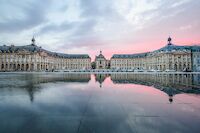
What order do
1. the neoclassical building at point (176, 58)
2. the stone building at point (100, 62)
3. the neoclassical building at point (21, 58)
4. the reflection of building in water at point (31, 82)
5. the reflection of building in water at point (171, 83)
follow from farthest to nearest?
the stone building at point (100, 62)
the neoclassical building at point (176, 58)
the neoclassical building at point (21, 58)
the reflection of building in water at point (31, 82)
the reflection of building in water at point (171, 83)

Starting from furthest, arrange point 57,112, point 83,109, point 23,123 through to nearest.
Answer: point 83,109 < point 57,112 < point 23,123

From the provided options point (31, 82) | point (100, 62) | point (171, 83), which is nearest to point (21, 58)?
point (100, 62)

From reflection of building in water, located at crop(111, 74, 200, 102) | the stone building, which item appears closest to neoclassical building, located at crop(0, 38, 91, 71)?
the stone building

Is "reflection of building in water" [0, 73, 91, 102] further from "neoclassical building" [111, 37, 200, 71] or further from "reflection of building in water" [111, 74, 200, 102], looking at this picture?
"neoclassical building" [111, 37, 200, 71]

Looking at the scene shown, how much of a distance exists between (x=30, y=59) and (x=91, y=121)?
4247 inches

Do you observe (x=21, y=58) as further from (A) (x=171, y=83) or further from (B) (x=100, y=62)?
(A) (x=171, y=83)

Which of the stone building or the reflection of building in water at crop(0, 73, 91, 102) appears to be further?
the stone building

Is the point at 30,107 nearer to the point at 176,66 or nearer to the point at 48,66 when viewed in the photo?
the point at 176,66

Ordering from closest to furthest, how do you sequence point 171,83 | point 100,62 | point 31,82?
1. point 171,83
2. point 31,82
3. point 100,62

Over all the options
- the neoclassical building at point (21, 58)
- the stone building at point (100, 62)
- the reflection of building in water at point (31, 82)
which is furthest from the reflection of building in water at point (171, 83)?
the stone building at point (100, 62)

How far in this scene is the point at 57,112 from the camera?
4.73m

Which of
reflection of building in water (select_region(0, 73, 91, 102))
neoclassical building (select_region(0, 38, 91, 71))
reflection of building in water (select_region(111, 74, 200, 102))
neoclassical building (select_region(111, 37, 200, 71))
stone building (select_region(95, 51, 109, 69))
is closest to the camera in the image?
reflection of building in water (select_region(111, 74, 200, 102))

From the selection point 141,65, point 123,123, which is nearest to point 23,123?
point 123,123

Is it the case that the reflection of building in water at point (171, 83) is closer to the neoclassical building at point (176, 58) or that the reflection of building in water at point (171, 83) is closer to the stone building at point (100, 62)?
the neoclassical building at point (176, 58)
